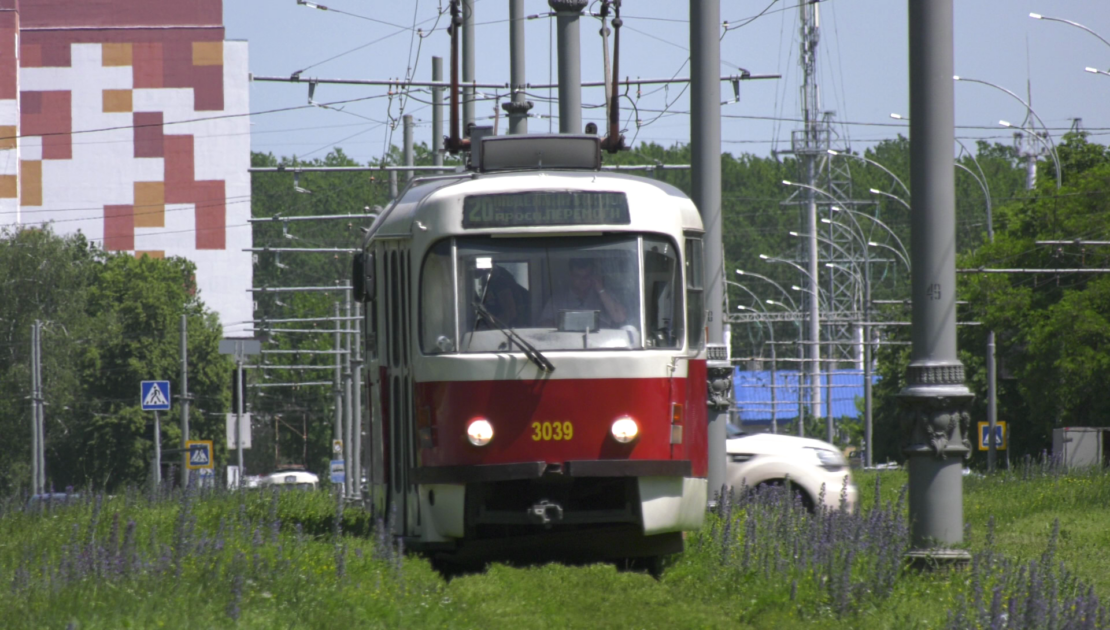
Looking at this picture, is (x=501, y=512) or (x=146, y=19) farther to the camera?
(x=146, y=19)

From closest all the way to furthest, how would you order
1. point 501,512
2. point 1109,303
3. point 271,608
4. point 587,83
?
point 271,608 < point 501,512 < point 587,83 < point 1109,303

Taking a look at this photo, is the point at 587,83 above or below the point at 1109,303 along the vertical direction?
above

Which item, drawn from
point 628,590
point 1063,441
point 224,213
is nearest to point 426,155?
point 224,213

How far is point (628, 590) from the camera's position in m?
10.4

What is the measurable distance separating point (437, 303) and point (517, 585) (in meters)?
2.44

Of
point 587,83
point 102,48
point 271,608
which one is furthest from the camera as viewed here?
point 102,48

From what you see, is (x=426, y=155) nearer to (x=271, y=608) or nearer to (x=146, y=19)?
(x=146, y=19)

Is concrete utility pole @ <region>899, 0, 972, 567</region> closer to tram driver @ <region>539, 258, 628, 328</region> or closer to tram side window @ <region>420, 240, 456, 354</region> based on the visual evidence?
tram driver @ <region>539, 258, 628, 328</region>

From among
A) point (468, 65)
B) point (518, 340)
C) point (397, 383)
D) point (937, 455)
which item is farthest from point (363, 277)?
point (468, 65)

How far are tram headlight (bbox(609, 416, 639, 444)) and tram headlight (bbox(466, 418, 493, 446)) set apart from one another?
863mm

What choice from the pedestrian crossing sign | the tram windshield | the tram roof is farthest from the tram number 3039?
the pedestrian crossing sign

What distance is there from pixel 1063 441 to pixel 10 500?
24601 mm

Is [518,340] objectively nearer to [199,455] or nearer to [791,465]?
[791,465]

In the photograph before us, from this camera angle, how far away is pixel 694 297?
12.3 m
